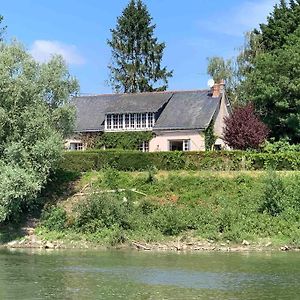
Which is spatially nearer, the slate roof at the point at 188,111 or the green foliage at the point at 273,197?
the green foliage at the point at 273,197

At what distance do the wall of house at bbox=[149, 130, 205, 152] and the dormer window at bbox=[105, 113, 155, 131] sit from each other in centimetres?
153

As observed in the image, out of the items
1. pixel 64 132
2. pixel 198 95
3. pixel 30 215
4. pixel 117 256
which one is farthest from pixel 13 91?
pixel 198 95

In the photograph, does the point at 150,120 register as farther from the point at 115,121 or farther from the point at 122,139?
the point at 115,121

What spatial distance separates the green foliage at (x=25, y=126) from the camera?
37562 mm

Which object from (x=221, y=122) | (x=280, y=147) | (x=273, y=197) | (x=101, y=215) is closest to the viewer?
(x=101, y=215)

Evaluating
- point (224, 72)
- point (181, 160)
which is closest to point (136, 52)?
point (224, 72)

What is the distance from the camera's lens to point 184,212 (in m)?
38.4

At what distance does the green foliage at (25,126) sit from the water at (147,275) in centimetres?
492

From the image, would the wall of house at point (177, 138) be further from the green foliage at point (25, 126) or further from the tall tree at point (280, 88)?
the green foliage at point (25, 126)

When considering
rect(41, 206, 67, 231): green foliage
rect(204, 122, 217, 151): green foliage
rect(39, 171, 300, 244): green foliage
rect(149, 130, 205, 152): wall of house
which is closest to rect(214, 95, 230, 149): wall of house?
rect(204, 122, 217, 151): green foliage

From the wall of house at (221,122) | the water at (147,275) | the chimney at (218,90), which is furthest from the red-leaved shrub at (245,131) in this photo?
the water at (147,275)

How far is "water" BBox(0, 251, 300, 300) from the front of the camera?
2130 cm

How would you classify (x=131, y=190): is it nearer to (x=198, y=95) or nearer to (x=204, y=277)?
(x=204, y=277)

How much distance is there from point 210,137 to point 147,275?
35192 mm
